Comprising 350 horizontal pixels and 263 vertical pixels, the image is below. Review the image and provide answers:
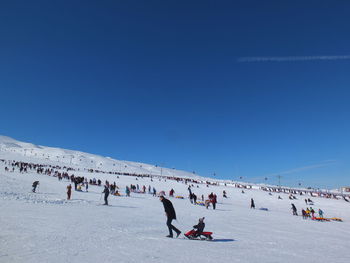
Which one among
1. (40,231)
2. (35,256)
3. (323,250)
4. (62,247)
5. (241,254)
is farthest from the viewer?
(323,250)

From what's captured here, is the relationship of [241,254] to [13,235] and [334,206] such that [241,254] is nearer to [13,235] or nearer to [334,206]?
[13,235]

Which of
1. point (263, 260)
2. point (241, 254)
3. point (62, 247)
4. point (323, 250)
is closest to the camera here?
point (62, 247)

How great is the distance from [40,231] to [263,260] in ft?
21.0

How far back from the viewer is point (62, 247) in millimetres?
→ 5875

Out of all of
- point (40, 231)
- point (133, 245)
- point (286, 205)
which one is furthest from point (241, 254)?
point (286, 205)

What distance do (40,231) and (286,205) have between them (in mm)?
35592

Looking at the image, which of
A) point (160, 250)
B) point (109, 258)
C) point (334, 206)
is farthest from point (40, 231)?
point (334, 206)

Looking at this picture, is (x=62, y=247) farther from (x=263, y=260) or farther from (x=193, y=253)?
(x=263, y=260)

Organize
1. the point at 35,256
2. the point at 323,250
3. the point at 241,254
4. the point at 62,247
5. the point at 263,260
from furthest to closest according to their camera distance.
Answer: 1. the point at 323,250
2. the point at 241,254
3. the point at 263,260
4. the point at 62,247
5. the point at 35,256

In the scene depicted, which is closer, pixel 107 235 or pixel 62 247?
pixel 62 247

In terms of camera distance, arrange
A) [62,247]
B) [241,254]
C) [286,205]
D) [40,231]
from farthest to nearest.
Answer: [286,205]
[40,231]
[241,254]
[62,247]

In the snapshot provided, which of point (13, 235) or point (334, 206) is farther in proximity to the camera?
point (334, 206)

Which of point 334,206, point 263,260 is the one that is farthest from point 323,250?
point 334,206

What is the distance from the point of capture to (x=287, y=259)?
666cm
